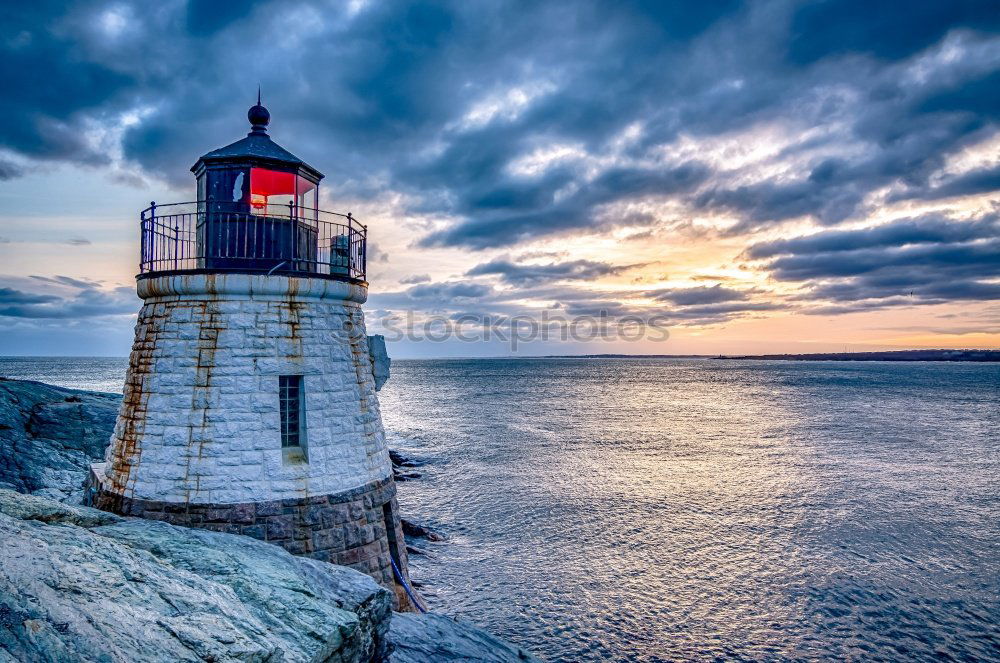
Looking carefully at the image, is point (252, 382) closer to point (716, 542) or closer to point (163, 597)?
point (163, 597)

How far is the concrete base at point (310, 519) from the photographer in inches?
350

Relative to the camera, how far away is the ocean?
14953mm

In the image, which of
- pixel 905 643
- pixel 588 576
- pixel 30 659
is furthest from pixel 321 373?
pixel 905 643

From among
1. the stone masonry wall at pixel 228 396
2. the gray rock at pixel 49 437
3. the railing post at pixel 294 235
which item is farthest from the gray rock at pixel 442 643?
the gray rock at pixel 49 437

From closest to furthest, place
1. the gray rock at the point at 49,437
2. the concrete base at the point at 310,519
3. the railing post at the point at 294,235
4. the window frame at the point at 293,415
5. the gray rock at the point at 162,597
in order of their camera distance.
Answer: the gray rock at the point at 162,597
the concrete base at the point at 310,519
the window frame at the point at 293,415
the railing post at the point at 294,235
the gray rock at the point at 49,437

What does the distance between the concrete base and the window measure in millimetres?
973

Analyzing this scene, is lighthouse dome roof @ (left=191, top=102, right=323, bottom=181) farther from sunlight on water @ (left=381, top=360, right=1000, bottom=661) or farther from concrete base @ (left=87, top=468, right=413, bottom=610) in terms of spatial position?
sunlight on water @ (left=381, top=360, right=1000, bottom=661)

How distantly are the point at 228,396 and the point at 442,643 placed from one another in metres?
5.26

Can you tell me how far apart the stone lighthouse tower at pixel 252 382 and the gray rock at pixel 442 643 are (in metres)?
0.92

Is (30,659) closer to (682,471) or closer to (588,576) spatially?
(588,576)

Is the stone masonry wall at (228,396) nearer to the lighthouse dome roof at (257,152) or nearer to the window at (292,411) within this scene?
the window at (292,411)

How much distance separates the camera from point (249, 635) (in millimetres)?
4898

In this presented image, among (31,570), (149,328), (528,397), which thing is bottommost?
(528,397)

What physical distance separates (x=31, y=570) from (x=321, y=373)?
18.6 ft
